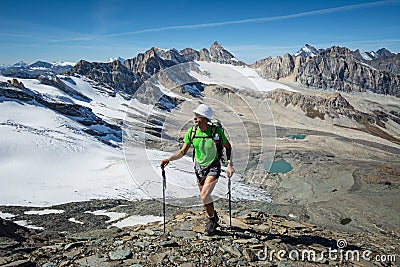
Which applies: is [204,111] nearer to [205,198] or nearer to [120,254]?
[205,198]

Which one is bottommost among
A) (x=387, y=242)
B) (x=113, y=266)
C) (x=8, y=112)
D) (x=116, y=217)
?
(x=116, y=217)

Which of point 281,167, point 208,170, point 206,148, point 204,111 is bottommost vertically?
point 281,167

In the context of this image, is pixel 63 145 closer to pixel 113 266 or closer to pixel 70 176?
pixel 70 176

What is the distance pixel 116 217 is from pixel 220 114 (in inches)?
458

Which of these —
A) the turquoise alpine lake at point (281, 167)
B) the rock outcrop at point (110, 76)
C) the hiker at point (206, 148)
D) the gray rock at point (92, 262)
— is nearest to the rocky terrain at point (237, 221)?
the gray rock at point (92, 262)

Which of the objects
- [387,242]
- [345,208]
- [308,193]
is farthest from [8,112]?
[387,242]

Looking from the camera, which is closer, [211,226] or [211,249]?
[211,249]

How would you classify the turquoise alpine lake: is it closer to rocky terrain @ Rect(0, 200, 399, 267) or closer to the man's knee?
rocky terrain @ Rect(0, 200, 399, 267)

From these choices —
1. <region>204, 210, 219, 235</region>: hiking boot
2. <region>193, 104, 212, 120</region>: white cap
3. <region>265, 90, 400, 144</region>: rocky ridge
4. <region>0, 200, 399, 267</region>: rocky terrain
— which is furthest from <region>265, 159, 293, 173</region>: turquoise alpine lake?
<region>265, 90, 400, 144</region>: rocky ridge

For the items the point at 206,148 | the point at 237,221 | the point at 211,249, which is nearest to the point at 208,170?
the point at 206,148

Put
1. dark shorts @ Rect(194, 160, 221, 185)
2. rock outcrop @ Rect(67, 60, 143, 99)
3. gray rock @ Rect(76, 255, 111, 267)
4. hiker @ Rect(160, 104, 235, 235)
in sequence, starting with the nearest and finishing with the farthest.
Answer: gray rock @ Rect(76, 255, 111, 267) → hiker @ Rect(160, 104, 235, 235) → dark shorts @ Rect(194, 160, 221, 185) → rock outcrop @ Rect(67, 60, 143, 99)

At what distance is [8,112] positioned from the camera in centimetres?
4284

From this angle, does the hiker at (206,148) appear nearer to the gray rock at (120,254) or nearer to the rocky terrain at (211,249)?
the rocky terrain at (211,249)

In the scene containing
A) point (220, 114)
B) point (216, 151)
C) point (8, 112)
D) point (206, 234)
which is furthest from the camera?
point (8, 112)
